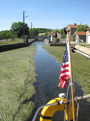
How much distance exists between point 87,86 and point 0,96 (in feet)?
14.6

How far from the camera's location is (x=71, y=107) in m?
3.32

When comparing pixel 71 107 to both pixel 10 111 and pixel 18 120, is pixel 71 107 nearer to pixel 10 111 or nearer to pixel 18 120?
pixel 18 120

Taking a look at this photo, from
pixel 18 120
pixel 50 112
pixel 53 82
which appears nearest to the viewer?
pixel 50 112

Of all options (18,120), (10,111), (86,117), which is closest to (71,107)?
(86,117)

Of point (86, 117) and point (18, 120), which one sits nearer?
point (18, 120)

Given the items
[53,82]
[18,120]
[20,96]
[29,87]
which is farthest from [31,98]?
[53,82]

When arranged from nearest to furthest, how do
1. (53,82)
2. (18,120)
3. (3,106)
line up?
(18,120) → (3,106) → (53,82)

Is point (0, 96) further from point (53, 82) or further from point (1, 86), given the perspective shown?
point (53, 82)

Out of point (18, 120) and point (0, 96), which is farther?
point (0, 96)

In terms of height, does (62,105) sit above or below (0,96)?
above

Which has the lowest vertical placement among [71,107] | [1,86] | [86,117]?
[86,117]

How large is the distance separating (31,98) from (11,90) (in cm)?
120

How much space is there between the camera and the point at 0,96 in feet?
18.5

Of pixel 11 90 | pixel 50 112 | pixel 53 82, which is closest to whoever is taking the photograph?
pixel 50 112
